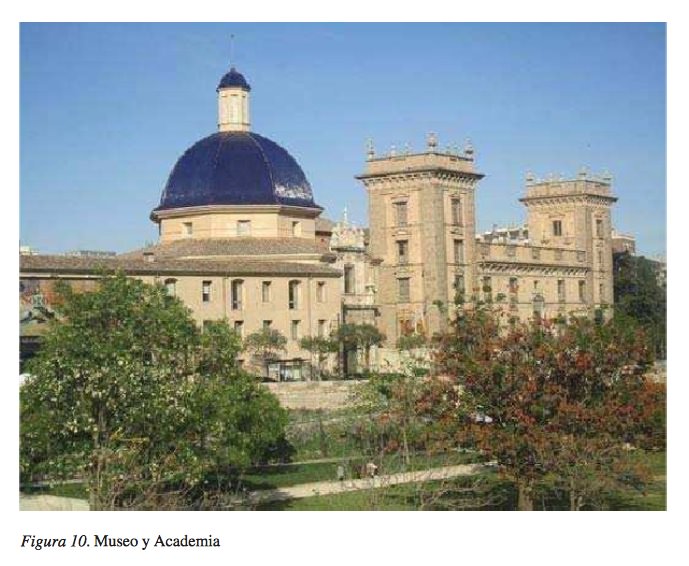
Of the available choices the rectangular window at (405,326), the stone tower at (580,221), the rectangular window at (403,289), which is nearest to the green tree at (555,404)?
the rectangular window at (405,326)

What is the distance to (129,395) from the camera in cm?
2211

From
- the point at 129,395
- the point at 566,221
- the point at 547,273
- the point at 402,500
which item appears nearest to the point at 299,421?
the point at 402,500

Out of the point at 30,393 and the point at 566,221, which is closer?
the point at 30,393

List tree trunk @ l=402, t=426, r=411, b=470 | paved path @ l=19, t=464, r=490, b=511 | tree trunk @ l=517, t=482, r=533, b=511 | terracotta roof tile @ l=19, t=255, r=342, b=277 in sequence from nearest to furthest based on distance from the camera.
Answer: paved path @ l=19, t=464, r=490, b=511
tree trunk @ l=517, t=482, r=533, b=511
tree trunk @ l=402, t=426, r=411, b=470
terracotta roof tile @ l=19, t=255, r=342, b=277

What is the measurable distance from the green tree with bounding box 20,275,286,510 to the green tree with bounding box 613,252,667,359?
35.4 metres

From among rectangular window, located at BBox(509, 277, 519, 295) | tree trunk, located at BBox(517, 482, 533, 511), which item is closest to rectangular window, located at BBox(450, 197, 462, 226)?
rectangular window, located at BBox(509, 277, 519, 295)

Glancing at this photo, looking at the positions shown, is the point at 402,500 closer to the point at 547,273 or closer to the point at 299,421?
the point at 299,421

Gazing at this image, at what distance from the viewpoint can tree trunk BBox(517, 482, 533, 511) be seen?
962 inches

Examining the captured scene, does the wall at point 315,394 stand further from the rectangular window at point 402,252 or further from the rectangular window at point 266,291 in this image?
the rectangular window at point 402,252

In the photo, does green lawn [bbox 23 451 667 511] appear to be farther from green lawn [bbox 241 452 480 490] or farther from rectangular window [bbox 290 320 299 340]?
rectangular window [bbox 290 320 299 340]

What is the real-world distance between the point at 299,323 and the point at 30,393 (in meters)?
22.7

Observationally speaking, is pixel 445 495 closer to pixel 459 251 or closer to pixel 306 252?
pixel 306 252

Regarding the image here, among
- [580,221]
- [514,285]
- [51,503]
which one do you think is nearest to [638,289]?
[580,221]

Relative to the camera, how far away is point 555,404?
79.4ft
